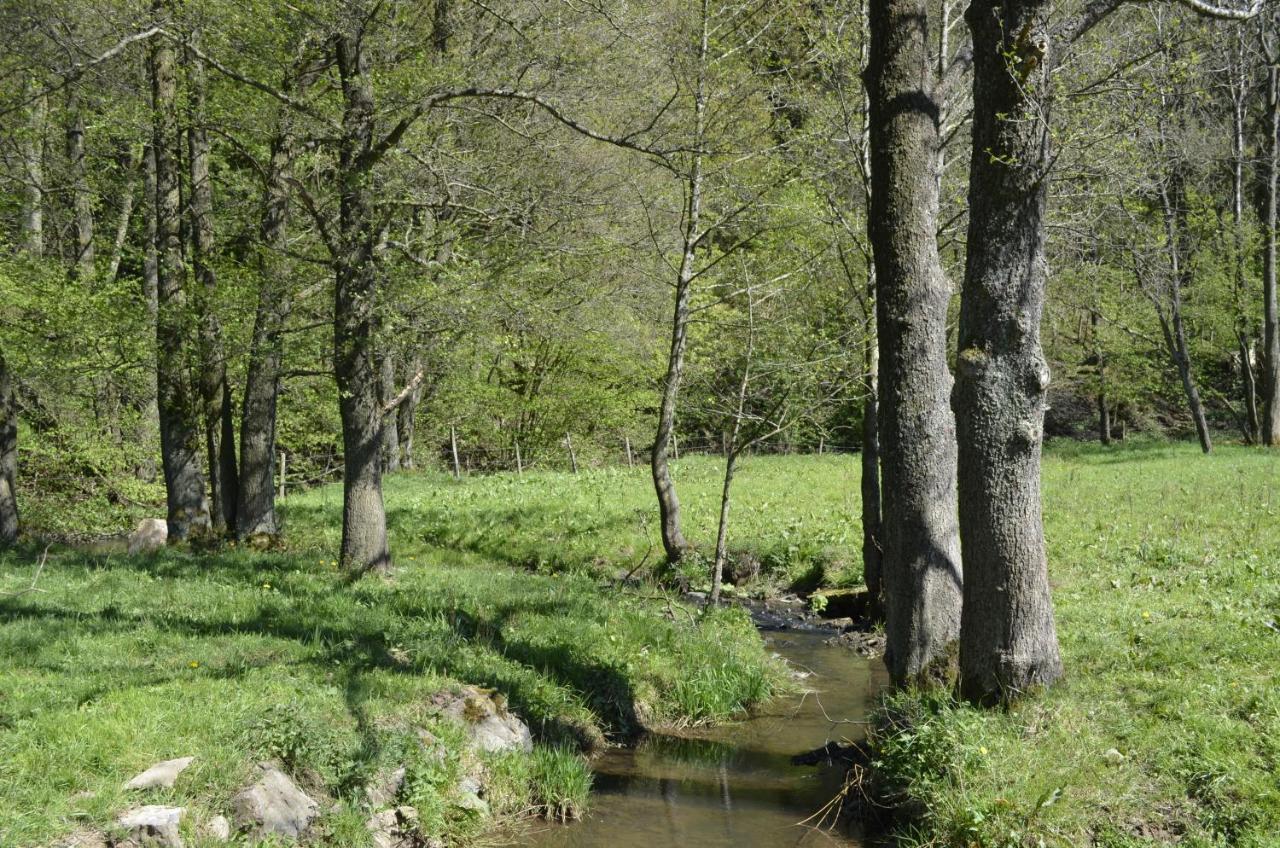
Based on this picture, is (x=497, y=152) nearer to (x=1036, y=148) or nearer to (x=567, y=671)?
(x=567, y=671)

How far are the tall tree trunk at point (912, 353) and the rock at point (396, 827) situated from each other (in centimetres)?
358

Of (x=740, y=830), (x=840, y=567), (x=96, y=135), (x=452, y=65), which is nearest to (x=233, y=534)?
(x=96, y=135)

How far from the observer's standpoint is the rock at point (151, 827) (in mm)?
5047

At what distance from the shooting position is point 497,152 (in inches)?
593

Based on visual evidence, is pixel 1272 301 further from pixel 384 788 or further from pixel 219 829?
pixel 219 829

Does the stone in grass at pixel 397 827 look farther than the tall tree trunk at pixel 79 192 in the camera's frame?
No

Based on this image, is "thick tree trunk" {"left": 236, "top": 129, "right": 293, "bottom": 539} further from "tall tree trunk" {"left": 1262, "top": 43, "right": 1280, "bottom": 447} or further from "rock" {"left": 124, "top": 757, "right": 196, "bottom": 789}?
"tall tree trunk" {"left": 1262, "top": 43, "right": 1280, "bottom": 447}

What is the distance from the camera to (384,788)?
6.30m

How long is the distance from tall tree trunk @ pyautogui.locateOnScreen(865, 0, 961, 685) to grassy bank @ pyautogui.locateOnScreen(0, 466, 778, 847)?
8.91ft

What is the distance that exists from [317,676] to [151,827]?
80.3 inches

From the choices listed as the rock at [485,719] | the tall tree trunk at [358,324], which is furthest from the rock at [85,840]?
the tall tree trunk at [358,324]

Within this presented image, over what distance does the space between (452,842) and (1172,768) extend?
445 cm

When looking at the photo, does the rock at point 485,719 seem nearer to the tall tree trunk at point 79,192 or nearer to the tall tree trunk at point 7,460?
the tall tree trunk at point 79,192

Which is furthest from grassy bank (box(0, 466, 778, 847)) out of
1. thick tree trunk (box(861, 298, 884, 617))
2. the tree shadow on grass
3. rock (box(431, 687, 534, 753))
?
thick tree trunk (box(861, 298, 884, 617))
